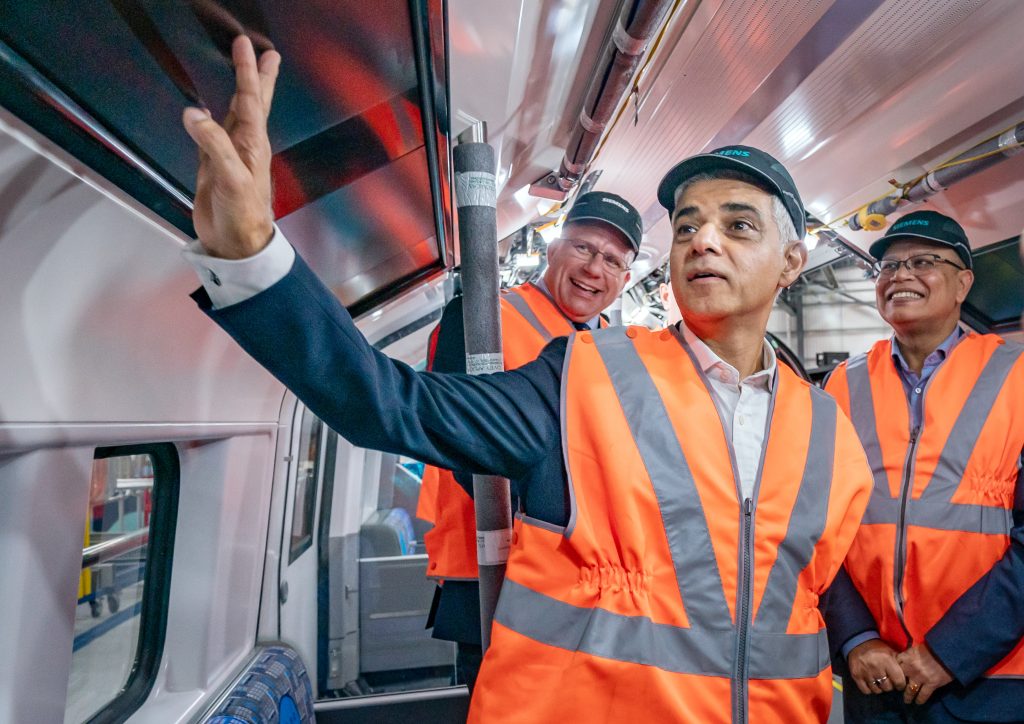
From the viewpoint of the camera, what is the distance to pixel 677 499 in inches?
49.1

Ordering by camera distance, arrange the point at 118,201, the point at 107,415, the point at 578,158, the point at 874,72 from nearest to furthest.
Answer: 1. the point at 118,201
2. the point at 107,415
3. the point at 874,72
4. the point at 578,158

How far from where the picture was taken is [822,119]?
2.25 metres

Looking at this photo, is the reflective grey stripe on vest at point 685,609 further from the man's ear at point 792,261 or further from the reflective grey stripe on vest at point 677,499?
the man's ear at point 792,261

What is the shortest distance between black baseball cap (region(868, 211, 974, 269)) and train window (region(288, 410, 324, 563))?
3058mm

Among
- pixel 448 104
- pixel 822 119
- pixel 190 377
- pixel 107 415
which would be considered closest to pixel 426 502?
pixel 190 377

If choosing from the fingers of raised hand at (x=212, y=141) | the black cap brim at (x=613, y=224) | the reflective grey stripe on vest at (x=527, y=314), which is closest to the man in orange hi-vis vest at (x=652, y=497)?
the fingers of raised hand at (x=212, y=141)

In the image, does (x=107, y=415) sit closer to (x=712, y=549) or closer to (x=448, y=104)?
(x=448, y=104)

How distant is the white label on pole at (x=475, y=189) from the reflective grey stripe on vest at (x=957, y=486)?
1.62 m

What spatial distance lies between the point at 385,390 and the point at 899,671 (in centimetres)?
183

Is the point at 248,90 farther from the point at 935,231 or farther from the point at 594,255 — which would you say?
the point at 935,231

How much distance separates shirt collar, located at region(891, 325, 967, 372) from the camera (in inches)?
84.1

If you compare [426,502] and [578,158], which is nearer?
[578,158]

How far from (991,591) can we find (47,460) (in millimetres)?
2439

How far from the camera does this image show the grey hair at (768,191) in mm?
1504
